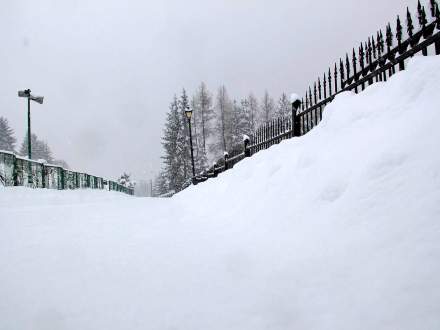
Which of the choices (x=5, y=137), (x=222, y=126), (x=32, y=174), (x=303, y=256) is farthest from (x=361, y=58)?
(x=5, y=137)

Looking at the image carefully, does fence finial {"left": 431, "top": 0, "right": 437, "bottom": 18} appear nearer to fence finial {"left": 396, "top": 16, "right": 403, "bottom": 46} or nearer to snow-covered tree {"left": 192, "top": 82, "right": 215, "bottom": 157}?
fence finial {"left": 396, "top": 16, "right": 403, "bottom": 46}

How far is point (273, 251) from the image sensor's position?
262 centimetres

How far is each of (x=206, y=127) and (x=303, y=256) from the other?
40618 millimetres

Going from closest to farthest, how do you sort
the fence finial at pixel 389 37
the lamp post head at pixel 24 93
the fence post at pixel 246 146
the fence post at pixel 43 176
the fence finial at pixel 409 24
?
the fence finial at pixel 409 24, the fence finial at pixel 389 37, the fence post at pixel 246 146, the fence post at pixel 43 176, the lamp post head at pixel 24 93

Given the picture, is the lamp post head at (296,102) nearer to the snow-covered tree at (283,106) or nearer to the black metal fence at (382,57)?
the black metal fence at (382,57)

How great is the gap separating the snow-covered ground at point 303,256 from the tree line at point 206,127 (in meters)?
33.3

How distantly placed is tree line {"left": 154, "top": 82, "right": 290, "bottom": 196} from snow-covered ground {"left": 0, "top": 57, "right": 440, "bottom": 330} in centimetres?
3330

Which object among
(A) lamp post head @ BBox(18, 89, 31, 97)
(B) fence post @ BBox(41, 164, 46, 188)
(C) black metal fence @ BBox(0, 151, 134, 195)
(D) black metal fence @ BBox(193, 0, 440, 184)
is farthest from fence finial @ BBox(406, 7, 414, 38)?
(A) lamp post head @ BBox(18, 89, 31, 97)

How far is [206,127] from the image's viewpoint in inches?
1667

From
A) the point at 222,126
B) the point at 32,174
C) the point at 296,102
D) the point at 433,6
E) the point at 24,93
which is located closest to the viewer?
the point at 433,6

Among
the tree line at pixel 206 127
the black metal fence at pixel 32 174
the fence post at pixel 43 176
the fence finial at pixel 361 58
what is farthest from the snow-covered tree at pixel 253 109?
the fence finial at pixel 361 58

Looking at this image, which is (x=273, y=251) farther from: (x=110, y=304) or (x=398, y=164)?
(x=110, y=304)

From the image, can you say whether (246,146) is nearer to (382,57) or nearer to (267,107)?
(382,57)

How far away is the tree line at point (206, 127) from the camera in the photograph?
3756 cm
